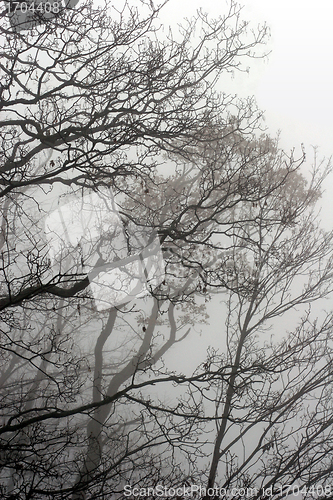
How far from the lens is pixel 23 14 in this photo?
5461 millimetres

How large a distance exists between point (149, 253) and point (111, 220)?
466 cm

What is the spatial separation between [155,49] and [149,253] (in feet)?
10.5

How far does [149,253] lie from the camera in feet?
17.1

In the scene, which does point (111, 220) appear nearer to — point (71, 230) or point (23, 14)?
point (71, 230)

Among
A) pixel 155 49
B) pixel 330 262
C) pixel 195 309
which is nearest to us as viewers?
pixel 155 49


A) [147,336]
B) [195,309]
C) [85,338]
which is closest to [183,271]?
[195,309]

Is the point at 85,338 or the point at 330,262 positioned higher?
the point at 85,338

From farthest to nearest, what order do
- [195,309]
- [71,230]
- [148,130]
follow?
[195,309], [71,230], [148,130]

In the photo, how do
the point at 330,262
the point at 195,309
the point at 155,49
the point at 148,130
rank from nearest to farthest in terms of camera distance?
1. the point at 148,130
2. the point at 155,49
3. the point at 330,262
4. the point at 195,309

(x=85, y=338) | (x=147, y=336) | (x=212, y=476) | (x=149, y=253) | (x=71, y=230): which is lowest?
(x=212, y=476)

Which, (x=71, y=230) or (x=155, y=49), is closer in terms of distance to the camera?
(x=155, y=49)

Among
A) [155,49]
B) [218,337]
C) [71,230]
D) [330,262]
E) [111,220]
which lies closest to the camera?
[155,49]

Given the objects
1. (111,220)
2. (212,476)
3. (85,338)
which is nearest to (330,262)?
(212,476)

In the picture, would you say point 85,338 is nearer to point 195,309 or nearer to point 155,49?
point 195,309
